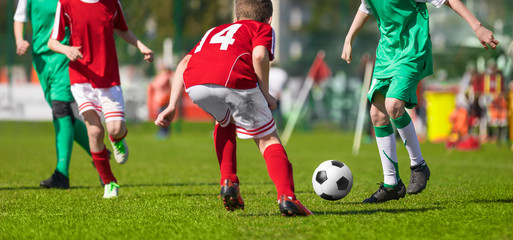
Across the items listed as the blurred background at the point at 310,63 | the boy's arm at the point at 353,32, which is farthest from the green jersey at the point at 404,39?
the blurred background at the point at 310,63

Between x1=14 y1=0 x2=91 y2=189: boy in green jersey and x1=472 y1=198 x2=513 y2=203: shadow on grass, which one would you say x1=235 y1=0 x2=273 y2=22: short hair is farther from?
x1=14 y1=0 x2=91 y2=189: boy in green jersey

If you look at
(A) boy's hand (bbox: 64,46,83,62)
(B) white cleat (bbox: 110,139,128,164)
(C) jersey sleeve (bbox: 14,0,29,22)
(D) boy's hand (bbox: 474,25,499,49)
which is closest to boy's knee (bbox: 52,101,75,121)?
(C) jersey sleeve (bbox: 14,0,29,22)

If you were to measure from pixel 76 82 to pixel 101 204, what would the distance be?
1035 millimetres

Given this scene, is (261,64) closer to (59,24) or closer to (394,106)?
(394,106)

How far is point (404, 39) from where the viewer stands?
15.8ft

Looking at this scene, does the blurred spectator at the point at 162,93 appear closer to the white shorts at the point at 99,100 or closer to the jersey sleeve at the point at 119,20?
the jersey sleeve at the point at 119,20

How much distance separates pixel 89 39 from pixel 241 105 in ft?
6.46

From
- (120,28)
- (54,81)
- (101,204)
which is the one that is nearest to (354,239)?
(101,204)

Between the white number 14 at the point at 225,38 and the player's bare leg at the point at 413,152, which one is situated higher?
the white number 14 at the point at 225,38

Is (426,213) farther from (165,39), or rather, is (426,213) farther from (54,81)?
(165,39)

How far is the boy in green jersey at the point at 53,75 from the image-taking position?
640 centimetres

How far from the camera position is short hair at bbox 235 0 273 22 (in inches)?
162

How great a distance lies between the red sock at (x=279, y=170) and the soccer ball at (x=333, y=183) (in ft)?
2.47

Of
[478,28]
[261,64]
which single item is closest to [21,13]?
[261,64]
